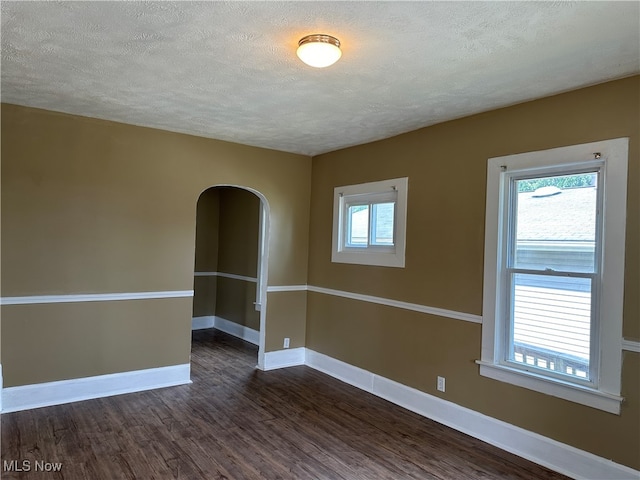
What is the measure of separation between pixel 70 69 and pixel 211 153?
5.86 ft

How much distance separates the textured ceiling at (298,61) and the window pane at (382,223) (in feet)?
3.00

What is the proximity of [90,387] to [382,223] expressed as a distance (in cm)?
305

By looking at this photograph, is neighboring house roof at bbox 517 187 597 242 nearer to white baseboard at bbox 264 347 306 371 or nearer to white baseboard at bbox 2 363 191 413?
white baseboard at bbox 264 347 306 371

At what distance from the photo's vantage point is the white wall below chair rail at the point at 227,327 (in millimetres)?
6043

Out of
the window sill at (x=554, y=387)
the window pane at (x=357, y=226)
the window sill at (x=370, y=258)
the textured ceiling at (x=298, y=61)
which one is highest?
the textured ceiling at (x=298, y=61)

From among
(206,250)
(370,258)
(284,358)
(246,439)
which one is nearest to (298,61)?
(370,258)

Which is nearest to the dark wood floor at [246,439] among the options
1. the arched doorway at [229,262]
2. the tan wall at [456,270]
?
the tan wall at [456,270]

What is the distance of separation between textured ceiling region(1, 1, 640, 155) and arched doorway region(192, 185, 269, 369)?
2.73 metres

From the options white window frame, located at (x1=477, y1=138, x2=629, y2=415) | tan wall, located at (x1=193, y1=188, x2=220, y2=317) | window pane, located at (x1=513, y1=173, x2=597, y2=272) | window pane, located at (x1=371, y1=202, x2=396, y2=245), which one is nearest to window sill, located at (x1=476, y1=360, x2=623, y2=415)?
white window frame, located at (x1=477, y1=138, x2=629, y2=415)

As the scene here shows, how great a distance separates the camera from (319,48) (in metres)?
2.11

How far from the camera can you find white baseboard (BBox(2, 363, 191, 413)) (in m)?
3.46

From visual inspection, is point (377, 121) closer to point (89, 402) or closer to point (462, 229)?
point (462, 229)

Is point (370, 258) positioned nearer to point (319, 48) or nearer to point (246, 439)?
point (246, 439)

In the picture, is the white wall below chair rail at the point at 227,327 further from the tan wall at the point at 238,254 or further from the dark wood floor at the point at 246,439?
the dark wood floor at the point at 246,439
